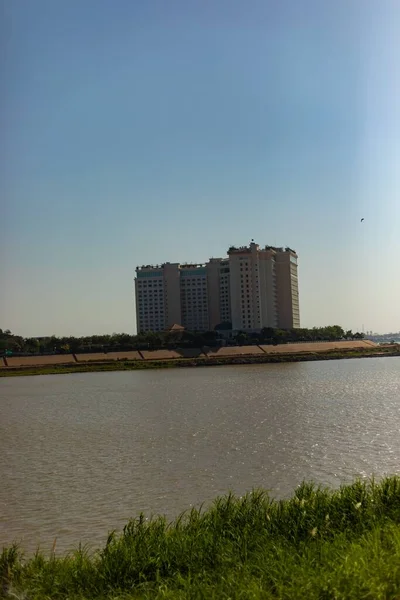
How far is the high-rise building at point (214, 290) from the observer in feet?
486

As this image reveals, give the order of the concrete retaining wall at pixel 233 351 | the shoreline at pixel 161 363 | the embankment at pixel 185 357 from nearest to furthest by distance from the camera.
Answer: the shoreline at pixel 161 363 → the embankment at pixel 185 357 → the concrete retaining wall at pixel 233 351

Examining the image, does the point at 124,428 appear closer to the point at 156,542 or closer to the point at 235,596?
the point at 156,542

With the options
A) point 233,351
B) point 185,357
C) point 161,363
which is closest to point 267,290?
point 233,351

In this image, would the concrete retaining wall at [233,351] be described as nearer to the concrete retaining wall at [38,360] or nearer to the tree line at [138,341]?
the tree line at [138,341]

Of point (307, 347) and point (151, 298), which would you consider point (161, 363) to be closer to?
point (307, 347)

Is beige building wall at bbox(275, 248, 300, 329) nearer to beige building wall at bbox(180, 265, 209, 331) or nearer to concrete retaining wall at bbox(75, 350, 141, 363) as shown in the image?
beige building wall at bbox(180, 265, 209, 331)

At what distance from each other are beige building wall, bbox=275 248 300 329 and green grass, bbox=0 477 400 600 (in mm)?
148793

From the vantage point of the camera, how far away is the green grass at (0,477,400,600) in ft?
17.9

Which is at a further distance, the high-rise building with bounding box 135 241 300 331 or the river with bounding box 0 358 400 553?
the high-rise building with bounding box 135 241 300 331

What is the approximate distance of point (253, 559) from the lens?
21.7 feet

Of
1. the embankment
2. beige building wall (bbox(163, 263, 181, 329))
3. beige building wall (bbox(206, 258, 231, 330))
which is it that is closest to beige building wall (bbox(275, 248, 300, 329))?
beige building wall (bbox(206, 258, 231, 330))

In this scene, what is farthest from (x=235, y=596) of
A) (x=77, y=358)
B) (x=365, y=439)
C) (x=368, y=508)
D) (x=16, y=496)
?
(x=77, y=358)

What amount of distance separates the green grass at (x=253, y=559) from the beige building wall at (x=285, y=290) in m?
149

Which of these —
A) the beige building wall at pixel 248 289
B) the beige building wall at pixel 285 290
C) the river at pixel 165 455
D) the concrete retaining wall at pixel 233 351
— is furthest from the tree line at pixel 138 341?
the river at pixel 165 455
